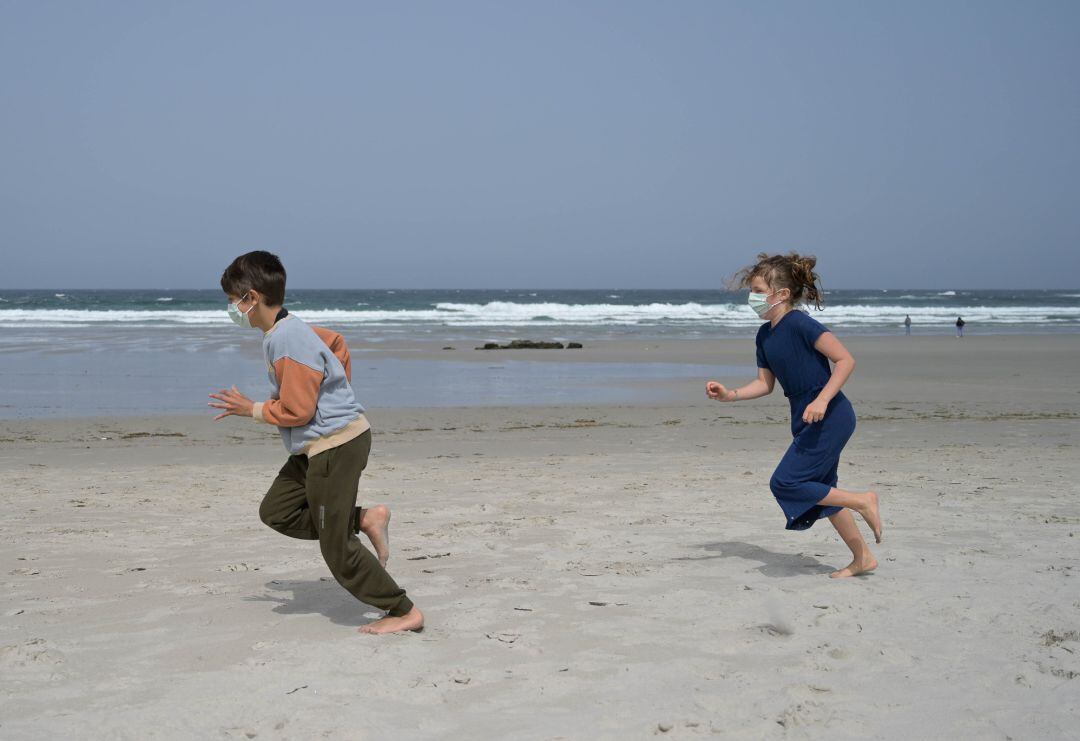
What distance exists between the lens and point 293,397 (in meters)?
3.74

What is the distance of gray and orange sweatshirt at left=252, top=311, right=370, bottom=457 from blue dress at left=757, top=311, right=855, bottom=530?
2011mm

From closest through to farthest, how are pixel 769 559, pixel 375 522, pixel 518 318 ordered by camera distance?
pixel 375 522 → pixel 769 559 → pixel 518 318

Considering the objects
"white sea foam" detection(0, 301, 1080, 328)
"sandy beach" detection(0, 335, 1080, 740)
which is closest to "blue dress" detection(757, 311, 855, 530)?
"sandy beach" detection(0, 335, 1080, 740)

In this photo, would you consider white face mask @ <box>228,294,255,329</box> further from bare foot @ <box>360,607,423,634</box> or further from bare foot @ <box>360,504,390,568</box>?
bare foot @ <box>360,607,423,634</box>

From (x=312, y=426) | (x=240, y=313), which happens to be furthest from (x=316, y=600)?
(x=240, y=313)

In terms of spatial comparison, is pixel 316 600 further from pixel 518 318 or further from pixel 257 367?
pixel 518 318

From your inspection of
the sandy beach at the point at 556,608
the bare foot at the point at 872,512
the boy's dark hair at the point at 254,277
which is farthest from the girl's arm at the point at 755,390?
the boy's dark hair at the point at 254,277

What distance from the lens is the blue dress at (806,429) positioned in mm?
4770

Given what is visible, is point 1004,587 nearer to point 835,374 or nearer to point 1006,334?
point 835,374

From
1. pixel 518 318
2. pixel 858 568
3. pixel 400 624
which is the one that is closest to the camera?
pixel 400 624

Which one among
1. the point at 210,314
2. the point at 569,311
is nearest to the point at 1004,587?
the point at 210,314

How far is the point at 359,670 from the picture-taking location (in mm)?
3588

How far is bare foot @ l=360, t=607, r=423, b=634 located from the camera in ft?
13.0

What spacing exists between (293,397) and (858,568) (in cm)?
267
